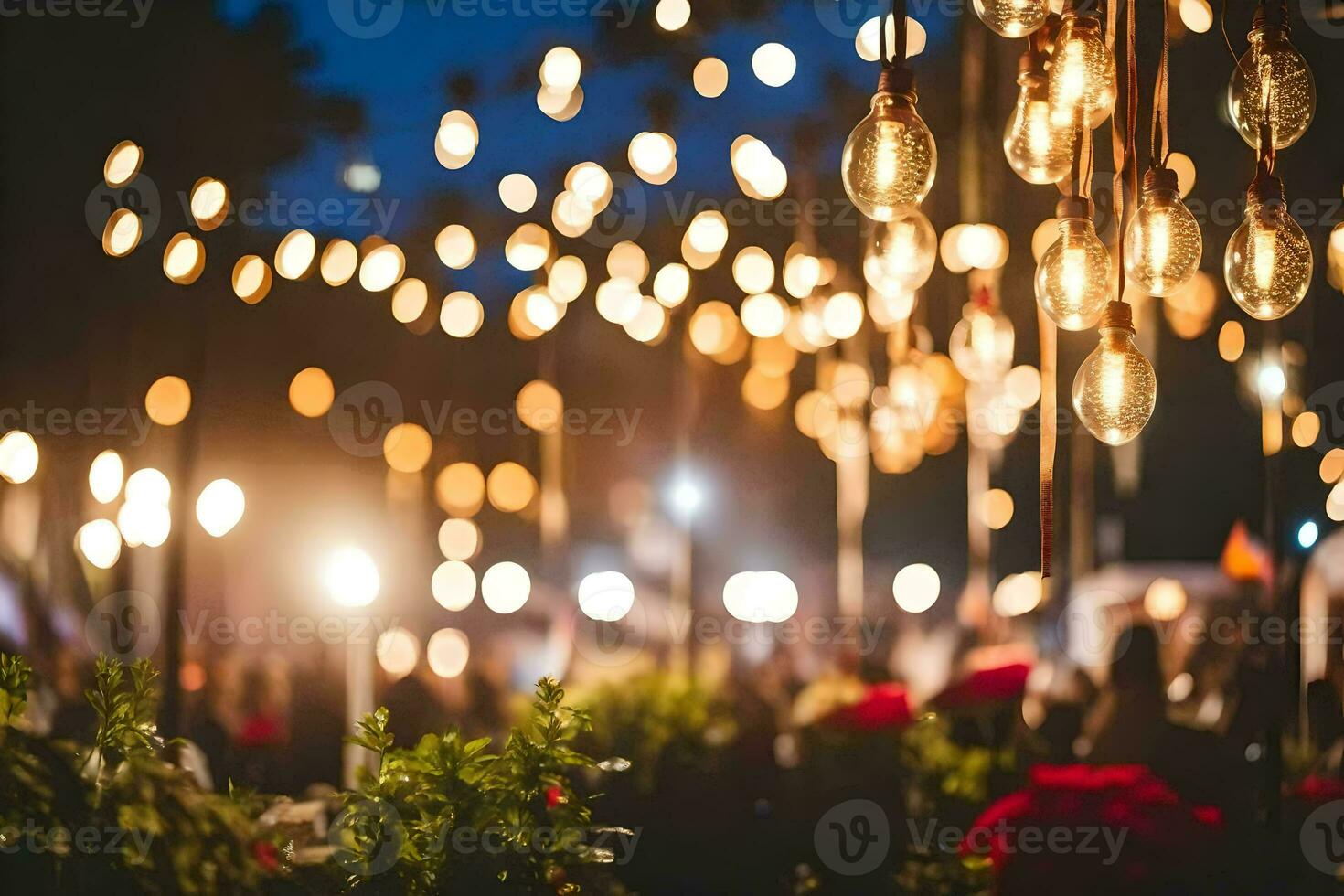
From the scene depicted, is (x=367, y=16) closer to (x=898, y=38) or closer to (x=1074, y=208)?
(x=898, y=38)

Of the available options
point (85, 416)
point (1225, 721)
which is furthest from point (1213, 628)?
point (85, 416)

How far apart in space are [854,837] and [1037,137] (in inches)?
72.6

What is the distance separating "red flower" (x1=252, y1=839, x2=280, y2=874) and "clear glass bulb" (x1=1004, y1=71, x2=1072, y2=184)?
214cm

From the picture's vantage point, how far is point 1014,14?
4.50 ft

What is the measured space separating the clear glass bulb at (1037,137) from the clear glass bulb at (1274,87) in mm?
251

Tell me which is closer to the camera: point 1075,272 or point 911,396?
point 1075,272

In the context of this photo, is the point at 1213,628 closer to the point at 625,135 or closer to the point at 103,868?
the point at 625,135

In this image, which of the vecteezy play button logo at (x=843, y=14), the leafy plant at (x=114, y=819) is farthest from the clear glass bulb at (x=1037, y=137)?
the leafy plant at (x=114, y=819)

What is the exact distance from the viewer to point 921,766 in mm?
2576

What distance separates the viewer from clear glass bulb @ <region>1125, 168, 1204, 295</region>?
1447mm

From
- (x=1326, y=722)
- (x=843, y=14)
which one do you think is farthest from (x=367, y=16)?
(x=1326, y=722)
